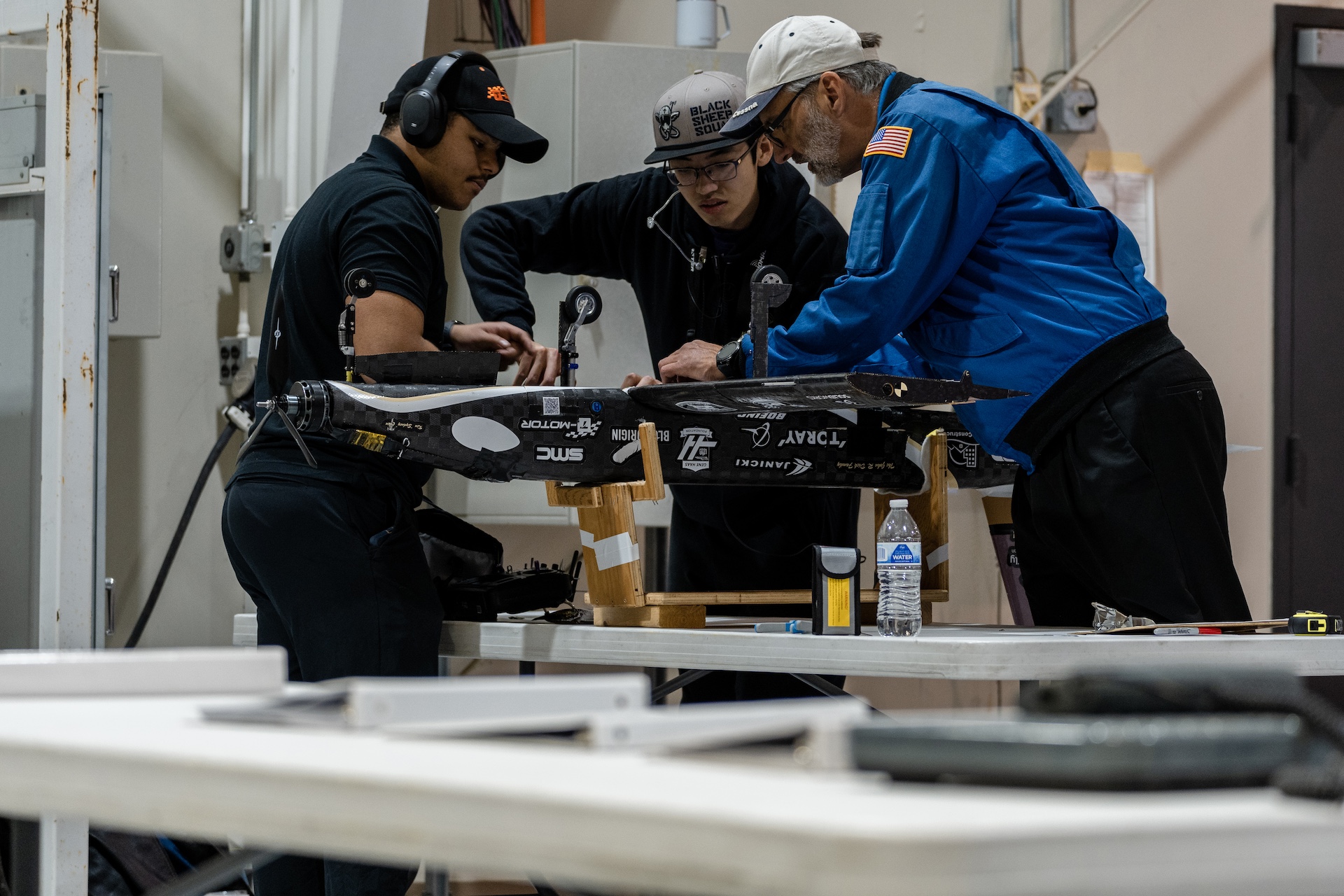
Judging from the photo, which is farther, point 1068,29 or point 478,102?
point 1068,29

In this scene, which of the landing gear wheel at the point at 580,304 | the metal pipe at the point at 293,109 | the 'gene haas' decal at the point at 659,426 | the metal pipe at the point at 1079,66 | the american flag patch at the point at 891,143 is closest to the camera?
the 'gene haas' decal at the point at 659,426

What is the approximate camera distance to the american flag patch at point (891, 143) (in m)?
2.04

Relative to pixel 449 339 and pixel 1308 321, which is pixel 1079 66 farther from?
pixel 449 339

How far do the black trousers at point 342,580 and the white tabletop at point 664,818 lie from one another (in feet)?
4.14

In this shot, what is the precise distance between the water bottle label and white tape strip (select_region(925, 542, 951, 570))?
416 mm

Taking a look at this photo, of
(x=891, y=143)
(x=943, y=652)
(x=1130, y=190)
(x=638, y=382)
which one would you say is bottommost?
(x=943, y=652)

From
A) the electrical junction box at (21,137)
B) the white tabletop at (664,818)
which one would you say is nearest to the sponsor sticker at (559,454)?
the electrical junction box at (21,137)

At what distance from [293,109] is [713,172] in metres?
1.34

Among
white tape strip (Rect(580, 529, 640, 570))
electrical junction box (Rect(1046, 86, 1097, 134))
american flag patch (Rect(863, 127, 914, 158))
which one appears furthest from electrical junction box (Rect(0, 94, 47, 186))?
electrical junction box (Rect(1046, 86, 1097, 134))

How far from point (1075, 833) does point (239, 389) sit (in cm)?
326

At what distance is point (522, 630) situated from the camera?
2070 mm

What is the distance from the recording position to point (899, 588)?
1.88m

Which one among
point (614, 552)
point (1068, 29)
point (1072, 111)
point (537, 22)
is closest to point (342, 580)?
point (614, 552)

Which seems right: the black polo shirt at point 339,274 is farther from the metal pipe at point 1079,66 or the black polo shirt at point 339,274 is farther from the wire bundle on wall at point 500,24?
the metal pipe at point 1079,66
